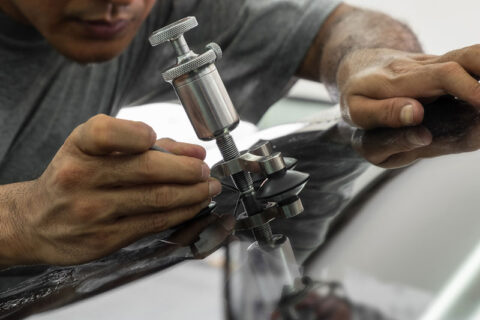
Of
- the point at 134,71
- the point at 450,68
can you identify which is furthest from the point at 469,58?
the point at 134,71

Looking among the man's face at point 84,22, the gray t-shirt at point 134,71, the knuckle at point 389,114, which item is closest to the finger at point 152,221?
the knuckle at point 389,114

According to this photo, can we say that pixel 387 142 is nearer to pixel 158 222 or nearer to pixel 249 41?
pixel 158 222

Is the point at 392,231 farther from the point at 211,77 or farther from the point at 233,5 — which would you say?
the point at 233,5

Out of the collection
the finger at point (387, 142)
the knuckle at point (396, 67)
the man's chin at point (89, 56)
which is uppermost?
the man's chin at point (89, 56)

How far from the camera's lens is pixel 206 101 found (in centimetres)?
47

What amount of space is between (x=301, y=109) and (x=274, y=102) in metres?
0.58

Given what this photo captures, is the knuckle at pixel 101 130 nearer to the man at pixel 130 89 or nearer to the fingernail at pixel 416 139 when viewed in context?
the man at pixel 130 89

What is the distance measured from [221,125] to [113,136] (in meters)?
0.09

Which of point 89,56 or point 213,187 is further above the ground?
point 89,56

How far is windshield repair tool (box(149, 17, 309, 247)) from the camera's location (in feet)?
1.49

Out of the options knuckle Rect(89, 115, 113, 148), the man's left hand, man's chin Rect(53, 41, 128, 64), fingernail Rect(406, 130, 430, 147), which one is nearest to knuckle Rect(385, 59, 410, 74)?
the man's left hand

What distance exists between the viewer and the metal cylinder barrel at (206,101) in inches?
18.3

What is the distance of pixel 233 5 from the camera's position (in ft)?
3.58

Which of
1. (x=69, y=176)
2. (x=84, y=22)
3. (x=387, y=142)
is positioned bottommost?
(x=387, y=142)
